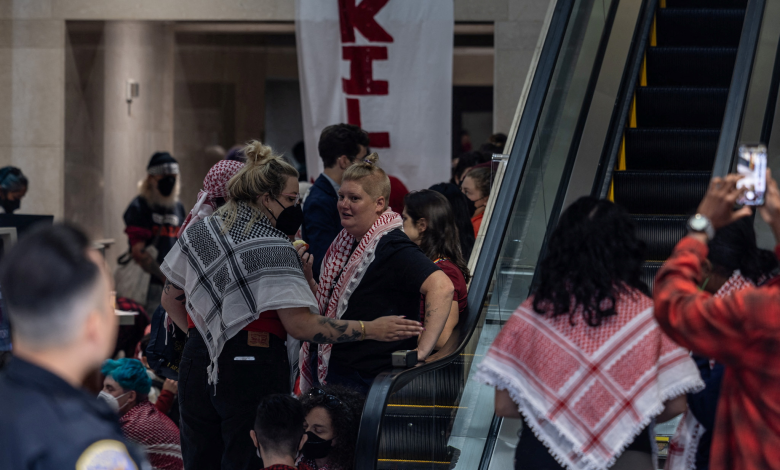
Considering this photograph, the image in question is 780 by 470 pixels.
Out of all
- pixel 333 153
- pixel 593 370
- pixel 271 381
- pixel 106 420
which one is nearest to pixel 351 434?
pixel 271 381

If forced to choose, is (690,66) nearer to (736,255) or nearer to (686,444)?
(736,255)

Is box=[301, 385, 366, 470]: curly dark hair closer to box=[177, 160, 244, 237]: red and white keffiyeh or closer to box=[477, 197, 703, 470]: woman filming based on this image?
box=[177, 160, 244, 237]: red and white keffiyeh

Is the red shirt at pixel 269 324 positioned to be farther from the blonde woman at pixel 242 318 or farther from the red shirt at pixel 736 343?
the red shirt at pixel 736 343

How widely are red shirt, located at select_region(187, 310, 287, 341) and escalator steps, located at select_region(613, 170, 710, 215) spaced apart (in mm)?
3394

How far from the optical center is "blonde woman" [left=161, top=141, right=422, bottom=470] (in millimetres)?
3242

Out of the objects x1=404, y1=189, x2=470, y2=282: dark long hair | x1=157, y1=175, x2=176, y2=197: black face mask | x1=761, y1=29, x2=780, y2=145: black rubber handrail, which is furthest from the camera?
x1=157, y1=175, x2=176, y2=197: black face mask

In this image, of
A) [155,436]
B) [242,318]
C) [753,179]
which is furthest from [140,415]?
[753,179]

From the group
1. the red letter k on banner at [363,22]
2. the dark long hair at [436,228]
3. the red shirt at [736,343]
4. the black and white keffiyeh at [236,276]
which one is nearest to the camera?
the red shirt at [736,343]

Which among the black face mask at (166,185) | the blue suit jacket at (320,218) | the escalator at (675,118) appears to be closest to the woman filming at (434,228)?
the blue suit jacket at (320,218)

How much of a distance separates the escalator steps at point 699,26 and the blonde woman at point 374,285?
4.63 metres

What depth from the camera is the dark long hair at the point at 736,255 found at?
2.43m

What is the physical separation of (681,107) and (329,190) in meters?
3.22

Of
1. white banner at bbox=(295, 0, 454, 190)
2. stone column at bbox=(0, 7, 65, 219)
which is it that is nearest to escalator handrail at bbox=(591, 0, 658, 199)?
white banner at bbox=(295, 0, 454, 190)

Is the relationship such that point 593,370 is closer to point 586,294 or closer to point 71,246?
point 586,294
